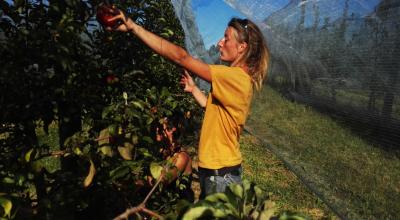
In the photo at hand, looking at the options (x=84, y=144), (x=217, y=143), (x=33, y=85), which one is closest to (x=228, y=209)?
(x=84, y=144)

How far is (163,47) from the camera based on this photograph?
1.77m

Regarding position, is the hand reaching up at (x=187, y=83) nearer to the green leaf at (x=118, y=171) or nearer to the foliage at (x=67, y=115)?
the foliage at (x=67, y=115)

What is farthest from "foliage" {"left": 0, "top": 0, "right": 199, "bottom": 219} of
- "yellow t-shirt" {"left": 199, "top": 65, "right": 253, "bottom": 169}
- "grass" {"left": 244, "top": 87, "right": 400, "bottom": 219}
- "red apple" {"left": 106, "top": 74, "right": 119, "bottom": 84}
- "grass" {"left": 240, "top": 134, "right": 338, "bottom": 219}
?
"grass" {"left": 244, "top": 87, "right": 400, "bottom": 219}

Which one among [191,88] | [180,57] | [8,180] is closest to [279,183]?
[191,88]

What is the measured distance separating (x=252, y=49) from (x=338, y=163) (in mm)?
3502

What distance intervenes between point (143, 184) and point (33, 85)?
557 mm

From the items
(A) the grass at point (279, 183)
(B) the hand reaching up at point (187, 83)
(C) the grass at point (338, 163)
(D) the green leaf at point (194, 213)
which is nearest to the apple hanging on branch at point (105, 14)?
(D) the green leaf at point (194, 213)

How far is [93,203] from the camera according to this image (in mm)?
1852

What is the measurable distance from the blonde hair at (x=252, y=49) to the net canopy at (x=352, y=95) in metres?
2.44

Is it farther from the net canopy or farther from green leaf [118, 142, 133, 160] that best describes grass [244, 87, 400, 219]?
green leaf [118, 142, 133, 160]

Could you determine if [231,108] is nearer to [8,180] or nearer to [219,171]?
[219,171]

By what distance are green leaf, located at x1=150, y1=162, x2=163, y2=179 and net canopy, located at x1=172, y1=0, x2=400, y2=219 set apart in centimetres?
324

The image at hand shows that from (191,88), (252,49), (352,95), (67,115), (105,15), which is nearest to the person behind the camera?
(105,15)

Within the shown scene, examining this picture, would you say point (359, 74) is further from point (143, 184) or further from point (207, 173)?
point (143, 184)
